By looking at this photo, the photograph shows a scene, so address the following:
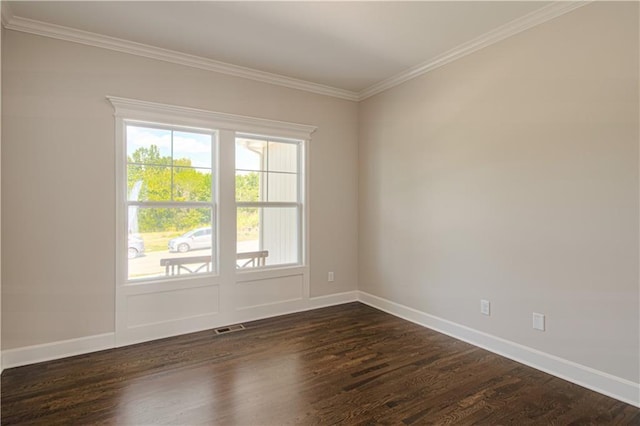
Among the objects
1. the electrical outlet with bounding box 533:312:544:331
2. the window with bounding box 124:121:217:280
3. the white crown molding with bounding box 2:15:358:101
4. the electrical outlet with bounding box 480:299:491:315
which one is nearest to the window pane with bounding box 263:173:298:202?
the window with bounding box 124:121:217:280

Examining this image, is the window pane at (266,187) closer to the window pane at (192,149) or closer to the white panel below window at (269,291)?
the window pane at (192,149)

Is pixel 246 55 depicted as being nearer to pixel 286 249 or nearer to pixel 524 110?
pixel 286 249

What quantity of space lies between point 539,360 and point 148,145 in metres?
3.97

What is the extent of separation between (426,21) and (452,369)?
284cm

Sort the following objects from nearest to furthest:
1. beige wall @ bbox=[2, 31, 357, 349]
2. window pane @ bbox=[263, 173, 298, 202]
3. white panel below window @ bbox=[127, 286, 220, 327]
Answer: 1. beige wall @ bbox=[2, 31, 357, 349]
2. white panel below window @ bbox=[127, 286, 220, 327]
3. window pane @ bbox=[263, 173, 298, 202]

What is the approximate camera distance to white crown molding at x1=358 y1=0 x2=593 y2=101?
8.38ft

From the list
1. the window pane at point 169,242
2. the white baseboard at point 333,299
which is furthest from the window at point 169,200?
the white baseboard at point 333,299

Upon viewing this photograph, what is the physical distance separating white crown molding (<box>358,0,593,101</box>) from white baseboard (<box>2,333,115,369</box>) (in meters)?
4.00

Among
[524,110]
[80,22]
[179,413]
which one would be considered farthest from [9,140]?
[524,110]

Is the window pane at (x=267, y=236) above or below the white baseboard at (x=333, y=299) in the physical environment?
above

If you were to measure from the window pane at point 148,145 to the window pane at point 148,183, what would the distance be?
8 centimetres

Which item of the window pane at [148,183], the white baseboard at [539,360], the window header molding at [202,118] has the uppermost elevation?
the window header molding at [202,118]

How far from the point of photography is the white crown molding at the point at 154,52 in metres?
2.79

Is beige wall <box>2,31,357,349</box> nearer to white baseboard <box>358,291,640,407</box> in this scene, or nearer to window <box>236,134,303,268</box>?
window <box>236,134,303,268</box>
